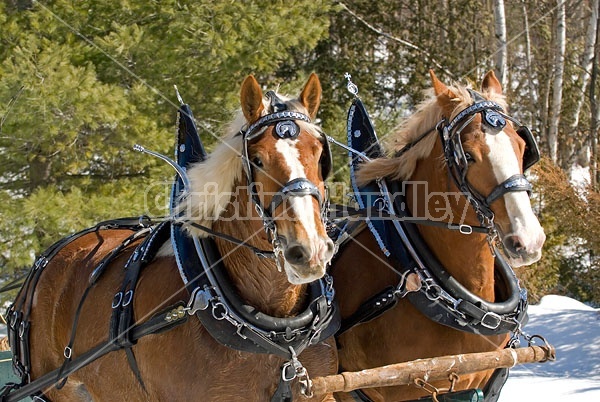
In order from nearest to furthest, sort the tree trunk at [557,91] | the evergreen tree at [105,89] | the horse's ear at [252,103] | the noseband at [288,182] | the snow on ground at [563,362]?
the noseband at [288,182]
the horse's ear at [252,103]
the snow on ground at [563,362]
the evergreen tree at [105,89]
the tree trunk at [557,91]

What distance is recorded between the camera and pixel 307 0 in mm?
8461

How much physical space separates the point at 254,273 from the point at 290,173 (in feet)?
1.75

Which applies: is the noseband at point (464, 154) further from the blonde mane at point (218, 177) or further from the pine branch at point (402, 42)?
the pine branch at point (402, 42)

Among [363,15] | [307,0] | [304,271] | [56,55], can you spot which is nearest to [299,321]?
[304,271]

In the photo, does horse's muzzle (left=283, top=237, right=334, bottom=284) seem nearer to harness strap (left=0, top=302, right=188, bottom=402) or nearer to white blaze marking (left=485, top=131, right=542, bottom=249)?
harness strap (left=0, top=302, right=188, bottom=402)

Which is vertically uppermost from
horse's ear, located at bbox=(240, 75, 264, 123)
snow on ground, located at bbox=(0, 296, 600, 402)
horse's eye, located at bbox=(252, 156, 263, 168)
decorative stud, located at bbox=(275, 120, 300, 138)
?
horse's ear, located at bbox=(240, 75, 264, 123)

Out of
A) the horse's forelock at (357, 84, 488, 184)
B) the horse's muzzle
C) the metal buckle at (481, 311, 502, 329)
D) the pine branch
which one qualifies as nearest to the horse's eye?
the horse's muzzle

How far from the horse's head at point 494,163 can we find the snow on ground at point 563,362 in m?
Result: 3.83

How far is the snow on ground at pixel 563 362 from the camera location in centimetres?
666

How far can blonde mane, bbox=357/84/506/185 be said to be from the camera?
3.55 metres

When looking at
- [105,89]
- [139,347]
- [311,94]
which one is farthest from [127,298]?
[105,89]

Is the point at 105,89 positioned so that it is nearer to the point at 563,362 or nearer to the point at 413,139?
the point at 413,139

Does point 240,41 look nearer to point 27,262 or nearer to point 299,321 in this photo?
point 27,262

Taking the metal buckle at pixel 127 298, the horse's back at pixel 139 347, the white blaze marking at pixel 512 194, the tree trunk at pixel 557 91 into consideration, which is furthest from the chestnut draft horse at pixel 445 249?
the tree trunk at pixel 557 91
